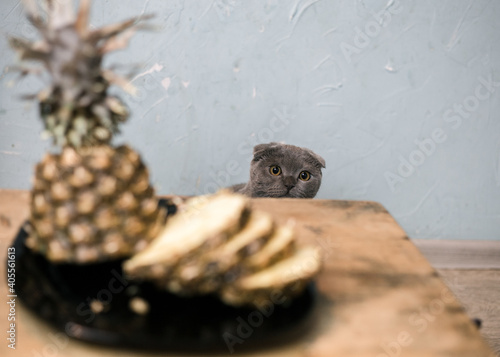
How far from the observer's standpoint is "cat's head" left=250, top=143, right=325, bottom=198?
1.64 metres

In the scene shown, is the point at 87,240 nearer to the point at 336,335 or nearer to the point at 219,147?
the point at 336,335

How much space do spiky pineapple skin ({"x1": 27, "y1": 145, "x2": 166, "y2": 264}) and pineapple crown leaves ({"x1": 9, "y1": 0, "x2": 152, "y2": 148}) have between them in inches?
1.4

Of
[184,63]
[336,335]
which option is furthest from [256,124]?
[336,335]

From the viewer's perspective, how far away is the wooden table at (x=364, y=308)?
0.62 m

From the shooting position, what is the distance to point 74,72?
0.66 metres

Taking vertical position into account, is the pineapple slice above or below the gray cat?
above

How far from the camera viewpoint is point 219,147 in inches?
74.1

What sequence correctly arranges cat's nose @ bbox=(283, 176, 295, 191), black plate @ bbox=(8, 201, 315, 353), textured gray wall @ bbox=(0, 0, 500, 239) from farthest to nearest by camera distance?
1. textured gray wall @ bbox=(0, 0, 500, 239)
2. cat's nose @ bbox=(283, 176, 295, 191)
3. black plate @ bbox=(8, 201, 315, 353)

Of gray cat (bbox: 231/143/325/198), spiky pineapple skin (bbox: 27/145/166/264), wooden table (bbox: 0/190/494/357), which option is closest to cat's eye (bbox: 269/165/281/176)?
gray cat (bbox: 231/143/325/198)

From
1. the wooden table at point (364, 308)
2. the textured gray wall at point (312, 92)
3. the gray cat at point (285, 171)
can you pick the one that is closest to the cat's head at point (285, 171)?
the gray cat at point (285, 171)

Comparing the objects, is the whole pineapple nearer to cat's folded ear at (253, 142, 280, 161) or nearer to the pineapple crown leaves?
the pineapple crown leaves

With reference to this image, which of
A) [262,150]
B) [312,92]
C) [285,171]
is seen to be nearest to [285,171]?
[285,171]

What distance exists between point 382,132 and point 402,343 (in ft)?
4.62

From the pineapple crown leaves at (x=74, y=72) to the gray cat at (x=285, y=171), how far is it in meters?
0.97
